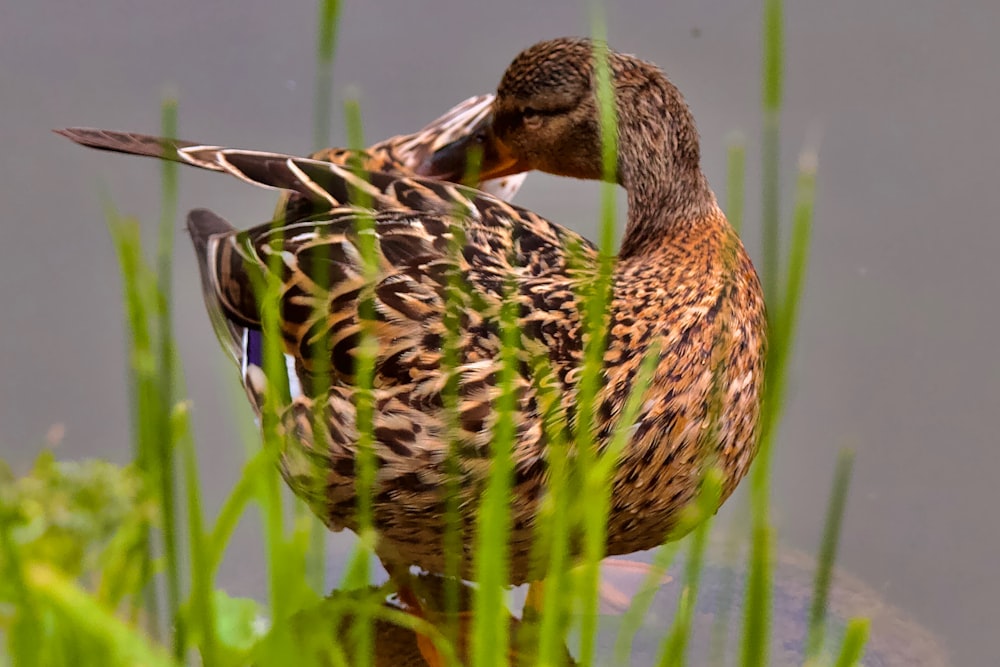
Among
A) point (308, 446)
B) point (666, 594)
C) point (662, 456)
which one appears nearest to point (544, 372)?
point (662, 456)

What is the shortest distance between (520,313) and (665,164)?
0.38m

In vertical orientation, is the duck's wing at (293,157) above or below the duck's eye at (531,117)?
below

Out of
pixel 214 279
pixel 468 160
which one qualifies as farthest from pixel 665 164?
pixel 214 279

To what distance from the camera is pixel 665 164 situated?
149 cm

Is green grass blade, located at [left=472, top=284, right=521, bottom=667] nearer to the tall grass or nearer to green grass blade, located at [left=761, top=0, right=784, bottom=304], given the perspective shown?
the tall grass

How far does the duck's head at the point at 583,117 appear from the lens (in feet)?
4.87

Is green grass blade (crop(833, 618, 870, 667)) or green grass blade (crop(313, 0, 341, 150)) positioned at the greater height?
green grass blade (crop(313, 0, 341, 150))

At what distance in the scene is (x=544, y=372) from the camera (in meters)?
1.19

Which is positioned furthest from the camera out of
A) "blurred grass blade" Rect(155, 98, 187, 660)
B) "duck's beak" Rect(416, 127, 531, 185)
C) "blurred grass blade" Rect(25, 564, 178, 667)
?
"duck's beak" Rect(416, 127, 531, 185)

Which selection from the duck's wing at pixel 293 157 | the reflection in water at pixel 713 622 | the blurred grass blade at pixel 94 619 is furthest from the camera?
the reflection in water at pixel 713 622

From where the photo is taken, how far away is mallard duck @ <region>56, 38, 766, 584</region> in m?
1.19

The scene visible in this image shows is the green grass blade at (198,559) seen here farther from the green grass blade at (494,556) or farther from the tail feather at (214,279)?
the tail feather at (214,279)

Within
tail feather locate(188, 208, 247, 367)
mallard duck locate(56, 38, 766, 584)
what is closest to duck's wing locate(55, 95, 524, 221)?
mallard duck locate(56, 38, 766, 584)

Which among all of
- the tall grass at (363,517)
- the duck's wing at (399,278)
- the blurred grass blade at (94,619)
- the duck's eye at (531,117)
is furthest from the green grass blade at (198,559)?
the duck's eye at (531,117)
